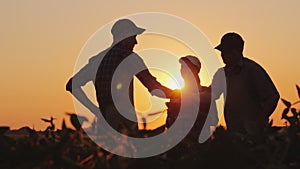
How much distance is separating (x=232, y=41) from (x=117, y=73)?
228cm

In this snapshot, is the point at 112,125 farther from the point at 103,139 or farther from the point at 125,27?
the point at 125,27

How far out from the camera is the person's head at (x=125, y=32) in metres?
8.70

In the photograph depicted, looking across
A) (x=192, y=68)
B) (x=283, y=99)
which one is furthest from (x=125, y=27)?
(x=283, y=99)

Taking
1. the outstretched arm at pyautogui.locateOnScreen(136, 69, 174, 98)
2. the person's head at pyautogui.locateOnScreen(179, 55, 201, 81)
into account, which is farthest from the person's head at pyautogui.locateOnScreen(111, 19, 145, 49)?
the outstretched arm at pyautogui.locateOnScreen(136, 69, 174, 98)

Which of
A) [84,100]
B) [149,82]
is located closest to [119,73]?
[149,82]

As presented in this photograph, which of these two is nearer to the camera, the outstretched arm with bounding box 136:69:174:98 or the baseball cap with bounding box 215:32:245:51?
the outstretched arm with bounding box 136:69:174:98

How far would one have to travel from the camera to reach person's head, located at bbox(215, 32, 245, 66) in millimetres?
A: 8297

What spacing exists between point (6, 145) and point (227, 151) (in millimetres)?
923

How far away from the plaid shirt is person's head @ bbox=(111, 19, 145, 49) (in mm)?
106

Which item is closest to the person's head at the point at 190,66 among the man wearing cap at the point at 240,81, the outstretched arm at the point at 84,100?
the man wearing cap at the point at 240,81

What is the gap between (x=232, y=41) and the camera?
8344 millimetres

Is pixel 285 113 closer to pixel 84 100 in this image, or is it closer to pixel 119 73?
pixel 84 100

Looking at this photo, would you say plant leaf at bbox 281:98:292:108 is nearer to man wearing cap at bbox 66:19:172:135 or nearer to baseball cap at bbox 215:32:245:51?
man wearing cap at bbox 66:19:172:135

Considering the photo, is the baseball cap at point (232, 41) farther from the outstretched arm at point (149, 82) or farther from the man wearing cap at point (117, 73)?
the outstretched arm at point (149, 82)
